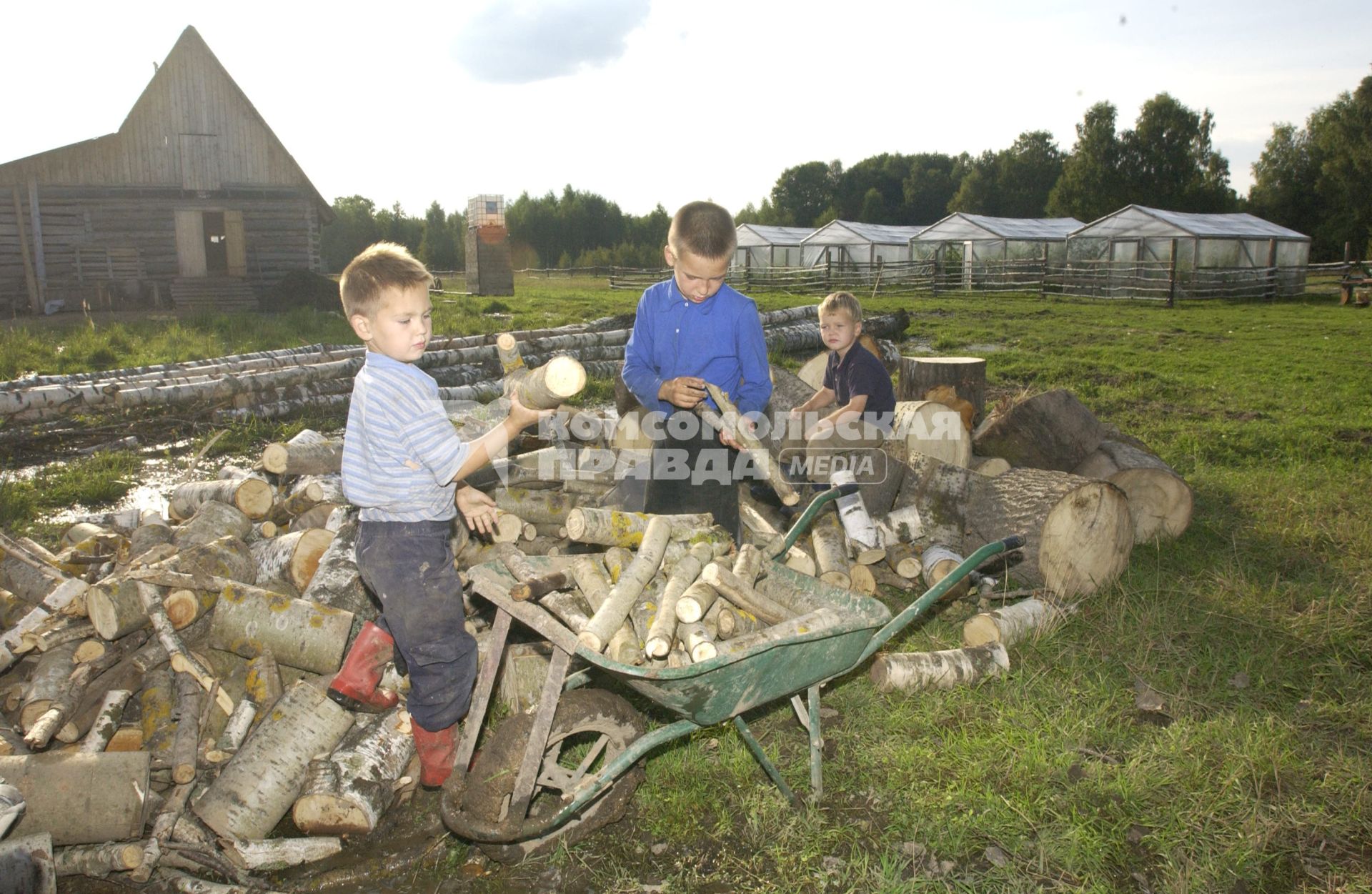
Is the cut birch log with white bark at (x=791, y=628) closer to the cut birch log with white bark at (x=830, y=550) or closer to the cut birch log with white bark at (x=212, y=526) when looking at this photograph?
the cut birch log with white bark at (x=830, y=550)

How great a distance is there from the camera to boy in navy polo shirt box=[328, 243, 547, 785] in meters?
2.72

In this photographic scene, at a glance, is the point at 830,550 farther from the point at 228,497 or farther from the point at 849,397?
the point at 228,497

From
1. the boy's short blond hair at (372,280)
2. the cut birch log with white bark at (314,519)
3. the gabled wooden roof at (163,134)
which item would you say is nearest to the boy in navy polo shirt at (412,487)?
the boy's short blond hair at (372,280)

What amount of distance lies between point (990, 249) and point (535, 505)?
31919 millimetres

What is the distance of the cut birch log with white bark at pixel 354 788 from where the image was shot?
300cm

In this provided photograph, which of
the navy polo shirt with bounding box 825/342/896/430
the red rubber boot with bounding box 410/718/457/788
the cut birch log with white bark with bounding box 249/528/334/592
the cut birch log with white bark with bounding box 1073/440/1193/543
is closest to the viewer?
the red rubber boot with bounding box 410/718/457/788

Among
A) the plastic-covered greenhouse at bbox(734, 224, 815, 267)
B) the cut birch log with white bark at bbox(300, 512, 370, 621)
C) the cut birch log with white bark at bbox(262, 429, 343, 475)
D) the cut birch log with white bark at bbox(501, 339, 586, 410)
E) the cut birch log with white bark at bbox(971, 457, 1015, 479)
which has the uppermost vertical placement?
the plastic-covered greenhouse at bbox(734, 224, 815, 267)

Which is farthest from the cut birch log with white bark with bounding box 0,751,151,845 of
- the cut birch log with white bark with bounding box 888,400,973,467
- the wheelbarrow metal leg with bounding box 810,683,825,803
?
the cut birch log with white bark with bounding box 888,400,973,467

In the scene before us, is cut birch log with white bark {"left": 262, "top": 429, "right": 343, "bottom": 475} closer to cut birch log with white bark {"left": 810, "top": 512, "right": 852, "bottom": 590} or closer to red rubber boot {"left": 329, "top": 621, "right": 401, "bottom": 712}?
red rubber boot {"left": 329, "top": 621, "right": 401, "bottom": 712}

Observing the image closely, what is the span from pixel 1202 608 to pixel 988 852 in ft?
8.17

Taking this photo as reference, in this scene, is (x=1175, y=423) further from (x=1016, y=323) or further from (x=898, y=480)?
(x=1016, y=323)

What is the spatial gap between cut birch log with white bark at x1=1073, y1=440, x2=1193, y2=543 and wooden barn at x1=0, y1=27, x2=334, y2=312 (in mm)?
21160

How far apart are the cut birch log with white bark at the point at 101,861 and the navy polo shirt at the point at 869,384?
15.0ft

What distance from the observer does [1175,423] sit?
8.62 meters
